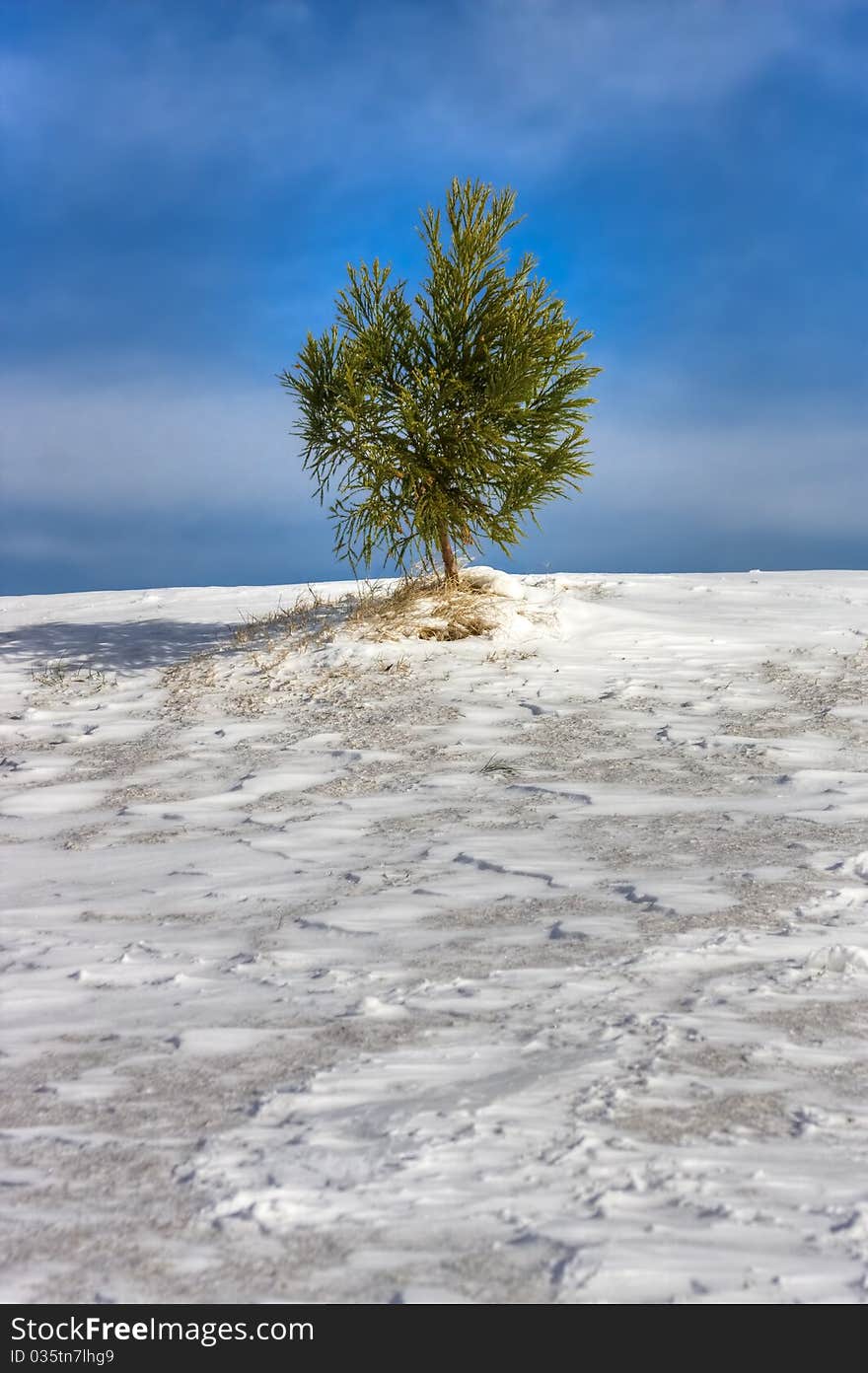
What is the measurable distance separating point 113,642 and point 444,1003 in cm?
931

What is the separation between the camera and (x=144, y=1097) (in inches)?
119

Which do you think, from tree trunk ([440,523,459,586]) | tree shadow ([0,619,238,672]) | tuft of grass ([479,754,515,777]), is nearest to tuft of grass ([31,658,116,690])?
tree shadow ([0,619,238,672])

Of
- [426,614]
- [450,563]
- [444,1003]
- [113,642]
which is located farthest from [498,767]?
[113,642]

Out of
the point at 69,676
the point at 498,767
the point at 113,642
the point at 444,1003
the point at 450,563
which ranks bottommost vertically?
the point at 444,1003

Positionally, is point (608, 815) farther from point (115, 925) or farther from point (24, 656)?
point (24, 656)

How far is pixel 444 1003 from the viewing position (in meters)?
3.52

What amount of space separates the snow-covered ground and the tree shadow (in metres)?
2.81

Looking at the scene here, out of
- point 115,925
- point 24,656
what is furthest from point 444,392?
point 115,925

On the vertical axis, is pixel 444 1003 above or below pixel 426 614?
below

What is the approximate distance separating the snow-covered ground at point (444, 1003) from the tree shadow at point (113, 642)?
9.22ft

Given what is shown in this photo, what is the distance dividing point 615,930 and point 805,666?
19.0 feet

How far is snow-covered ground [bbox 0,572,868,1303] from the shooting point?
2.31 m

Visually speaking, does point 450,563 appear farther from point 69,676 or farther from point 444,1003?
point 444,1003

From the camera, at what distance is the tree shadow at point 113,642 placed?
11055 mm
